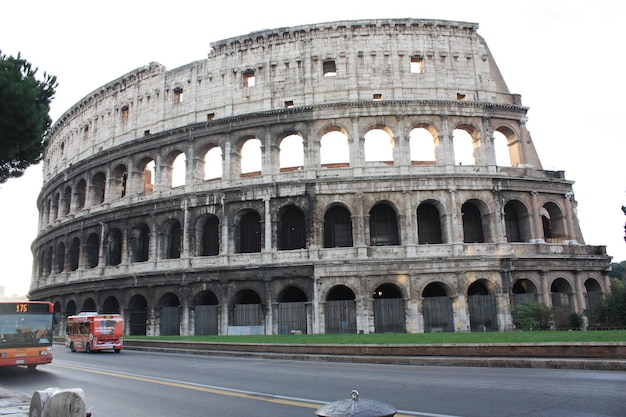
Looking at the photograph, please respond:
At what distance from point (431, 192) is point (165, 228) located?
16369 millimetres

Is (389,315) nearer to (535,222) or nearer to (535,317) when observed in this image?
(535,317)

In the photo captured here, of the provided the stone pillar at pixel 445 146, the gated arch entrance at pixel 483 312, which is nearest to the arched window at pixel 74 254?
the stone pillar at pixel 445 146

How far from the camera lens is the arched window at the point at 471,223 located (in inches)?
1041

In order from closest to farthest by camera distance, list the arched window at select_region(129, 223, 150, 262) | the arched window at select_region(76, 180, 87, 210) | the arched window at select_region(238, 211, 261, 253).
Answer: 1. the arched window at select_region(238, 211, 261, 253)
2. the arched window at select_region(129, 223, 150, 262)
3. the arched window at select_region(76, 180, 87, 210)

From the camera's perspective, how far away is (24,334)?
13.0m

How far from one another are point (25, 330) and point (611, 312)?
2214cm

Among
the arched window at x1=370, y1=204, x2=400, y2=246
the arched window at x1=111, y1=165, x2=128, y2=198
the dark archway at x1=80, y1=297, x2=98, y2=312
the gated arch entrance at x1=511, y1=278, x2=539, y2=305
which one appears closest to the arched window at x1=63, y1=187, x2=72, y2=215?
the arched window at x1=111, y1=165, x2=128, y2=198

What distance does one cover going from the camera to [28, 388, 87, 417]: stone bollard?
4.32 meters

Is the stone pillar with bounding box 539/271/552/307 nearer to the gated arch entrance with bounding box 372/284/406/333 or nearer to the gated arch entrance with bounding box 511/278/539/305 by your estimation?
the gated arch entrance with bounding box 511/278/539/305

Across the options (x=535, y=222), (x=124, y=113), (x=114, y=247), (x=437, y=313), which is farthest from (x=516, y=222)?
(x=124, y=113)

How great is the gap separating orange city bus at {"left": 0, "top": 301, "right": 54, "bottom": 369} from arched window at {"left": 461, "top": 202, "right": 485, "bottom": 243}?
830 inches

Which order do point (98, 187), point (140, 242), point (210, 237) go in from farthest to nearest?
point (98, 187) → point (140, 242) → point (210, 237)

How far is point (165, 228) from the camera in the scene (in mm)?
29000

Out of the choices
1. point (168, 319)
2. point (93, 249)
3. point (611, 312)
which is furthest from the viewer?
point (93, 249)
